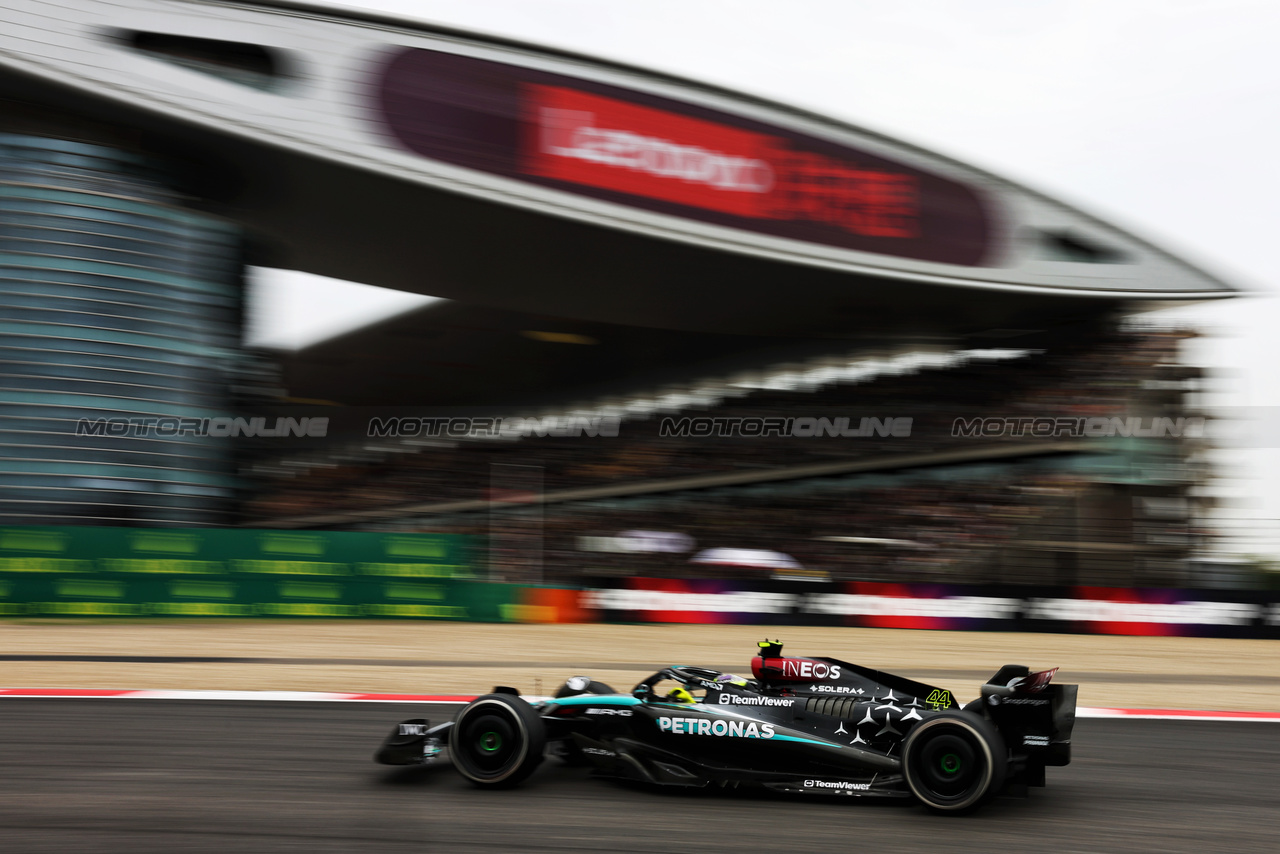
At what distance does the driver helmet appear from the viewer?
502cm

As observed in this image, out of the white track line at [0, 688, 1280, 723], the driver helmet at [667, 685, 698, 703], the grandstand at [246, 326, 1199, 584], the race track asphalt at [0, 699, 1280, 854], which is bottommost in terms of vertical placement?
the white track line at [0, 688, 1280, 723]

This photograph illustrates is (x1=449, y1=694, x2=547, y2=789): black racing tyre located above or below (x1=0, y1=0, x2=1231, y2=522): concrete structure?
below

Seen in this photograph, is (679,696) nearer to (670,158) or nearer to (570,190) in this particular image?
(570,190)

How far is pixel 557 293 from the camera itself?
22031 mm

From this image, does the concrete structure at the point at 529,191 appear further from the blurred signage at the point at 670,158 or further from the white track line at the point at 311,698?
the white track line at the point at 311,698

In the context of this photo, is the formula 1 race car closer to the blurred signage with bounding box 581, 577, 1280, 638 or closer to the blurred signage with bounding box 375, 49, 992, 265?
the blurred signage with bounding box 581, 577, 1280, 638

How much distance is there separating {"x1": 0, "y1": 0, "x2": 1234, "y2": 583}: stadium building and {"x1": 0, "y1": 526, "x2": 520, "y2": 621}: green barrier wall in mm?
2007

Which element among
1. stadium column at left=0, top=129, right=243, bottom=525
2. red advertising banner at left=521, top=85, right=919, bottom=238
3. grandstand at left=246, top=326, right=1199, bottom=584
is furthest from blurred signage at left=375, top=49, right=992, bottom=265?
stadium column at left=0, top=129, right=243, bottom=525

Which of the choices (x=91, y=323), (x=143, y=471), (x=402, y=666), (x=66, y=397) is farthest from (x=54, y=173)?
(x=402, y=666)

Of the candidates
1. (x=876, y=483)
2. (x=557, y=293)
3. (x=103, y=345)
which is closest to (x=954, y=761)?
(x=103, y=345)

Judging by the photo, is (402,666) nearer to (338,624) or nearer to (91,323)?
(338,624)

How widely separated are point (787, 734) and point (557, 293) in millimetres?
17902

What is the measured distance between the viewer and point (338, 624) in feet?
44.0

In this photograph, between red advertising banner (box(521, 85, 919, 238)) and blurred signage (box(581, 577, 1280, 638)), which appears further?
red advertising banner (box(521, 85, 919, 238))
